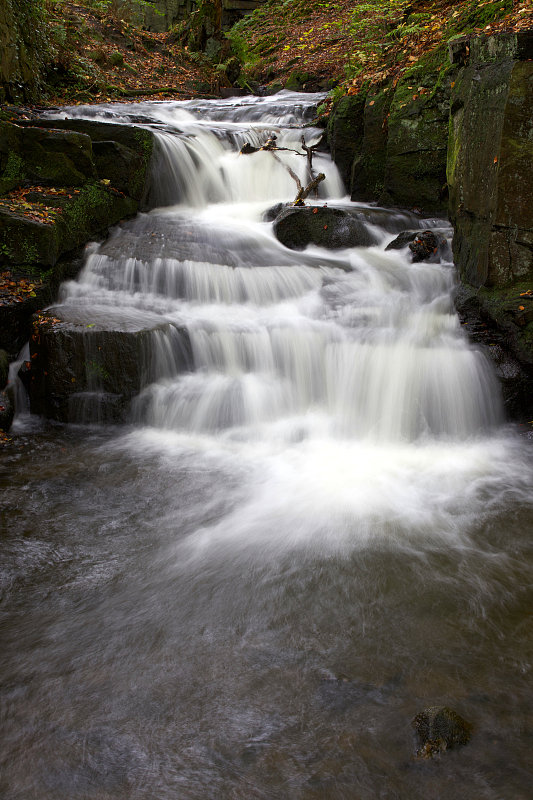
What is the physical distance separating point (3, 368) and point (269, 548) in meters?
3.66

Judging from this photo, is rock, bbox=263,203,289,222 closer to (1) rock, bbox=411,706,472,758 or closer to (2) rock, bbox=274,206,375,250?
(2) rock, bbox=274,206,375,250

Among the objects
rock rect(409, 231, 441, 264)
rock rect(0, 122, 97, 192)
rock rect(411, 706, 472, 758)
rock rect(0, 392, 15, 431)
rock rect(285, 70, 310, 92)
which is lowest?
rock rect(411, 706, 472, 758)

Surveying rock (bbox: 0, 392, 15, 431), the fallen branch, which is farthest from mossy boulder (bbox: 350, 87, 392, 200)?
rock (bbox: 0, 392, 15, 431)

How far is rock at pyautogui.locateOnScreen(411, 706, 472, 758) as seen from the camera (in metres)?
2.04

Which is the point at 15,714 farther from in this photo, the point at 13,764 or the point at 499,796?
the point at 499,796

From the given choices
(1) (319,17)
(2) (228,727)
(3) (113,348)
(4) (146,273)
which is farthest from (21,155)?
(1) (319,17)

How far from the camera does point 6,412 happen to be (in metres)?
5.30

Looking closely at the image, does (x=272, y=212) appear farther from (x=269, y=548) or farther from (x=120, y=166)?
(x=269, y=548)

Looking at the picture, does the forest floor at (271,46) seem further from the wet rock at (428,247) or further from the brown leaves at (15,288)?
the brown leaves at (15,288)

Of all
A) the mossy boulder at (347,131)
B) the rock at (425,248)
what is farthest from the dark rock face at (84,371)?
the mossy boulder at (347,131)

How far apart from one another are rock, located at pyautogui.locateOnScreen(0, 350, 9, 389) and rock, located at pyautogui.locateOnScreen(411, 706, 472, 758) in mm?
4994

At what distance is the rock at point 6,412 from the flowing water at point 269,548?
0.18m

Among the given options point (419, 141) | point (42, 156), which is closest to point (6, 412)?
point (42, 156)

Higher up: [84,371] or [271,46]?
[271,46]
